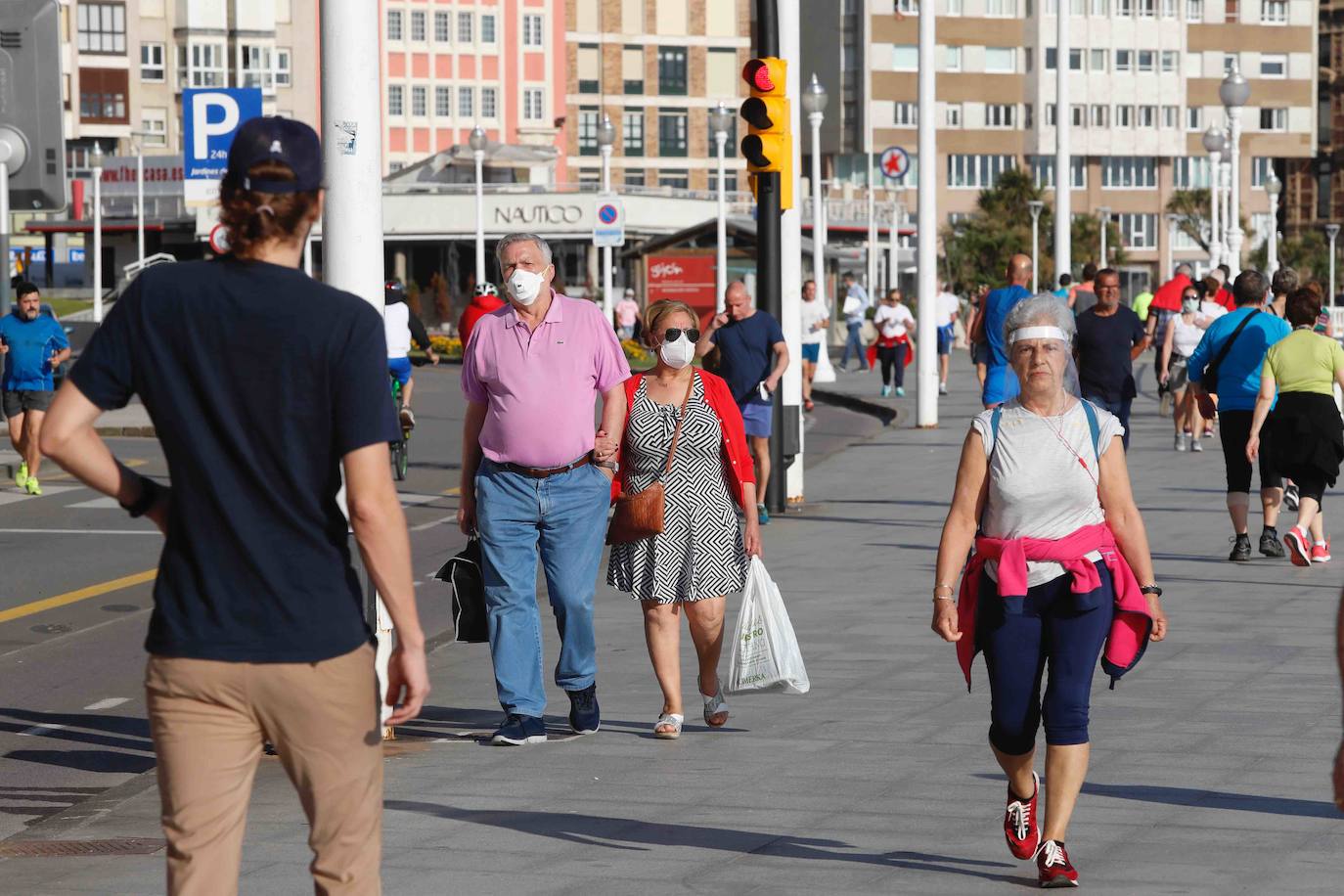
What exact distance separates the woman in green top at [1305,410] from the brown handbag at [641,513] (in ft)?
18.6

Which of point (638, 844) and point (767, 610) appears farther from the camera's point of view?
point (767, 610)

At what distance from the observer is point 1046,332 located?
238 inches

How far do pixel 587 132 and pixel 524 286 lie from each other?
10676 centimetres

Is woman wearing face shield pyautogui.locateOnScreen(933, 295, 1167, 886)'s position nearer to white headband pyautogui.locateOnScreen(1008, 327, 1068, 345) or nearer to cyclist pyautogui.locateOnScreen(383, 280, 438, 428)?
white headband pyautogui.locateOnScreen(1008, 327, 1068, 345)

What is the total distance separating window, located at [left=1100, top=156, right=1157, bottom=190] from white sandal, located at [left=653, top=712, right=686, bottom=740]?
352ft

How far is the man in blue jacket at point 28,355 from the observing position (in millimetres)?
20250

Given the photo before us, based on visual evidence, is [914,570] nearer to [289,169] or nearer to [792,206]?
[792,206]

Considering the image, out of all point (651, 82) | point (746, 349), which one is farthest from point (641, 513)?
point (651, 82)

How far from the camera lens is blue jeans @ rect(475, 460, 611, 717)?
8188 millimetres

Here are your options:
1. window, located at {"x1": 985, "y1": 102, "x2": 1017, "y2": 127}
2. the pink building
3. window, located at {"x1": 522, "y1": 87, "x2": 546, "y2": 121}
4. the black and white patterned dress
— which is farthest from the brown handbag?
window, located at {"x1": 985, "y1": 102, "x2": 1017, "y2": 127}

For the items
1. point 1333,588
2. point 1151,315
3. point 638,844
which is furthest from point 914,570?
point 1151,315

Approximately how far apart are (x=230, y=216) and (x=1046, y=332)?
2.60 m

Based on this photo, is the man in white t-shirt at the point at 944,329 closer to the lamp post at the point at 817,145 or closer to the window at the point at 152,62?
the lamp post at the point at 817,145

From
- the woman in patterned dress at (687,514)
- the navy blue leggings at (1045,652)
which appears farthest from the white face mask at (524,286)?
the navy blue leggings at (1045,652)
